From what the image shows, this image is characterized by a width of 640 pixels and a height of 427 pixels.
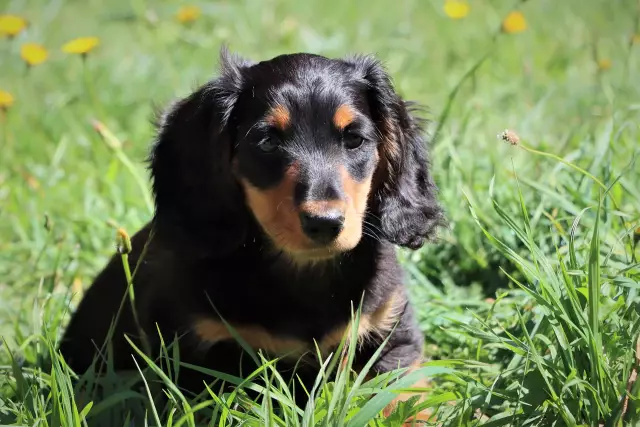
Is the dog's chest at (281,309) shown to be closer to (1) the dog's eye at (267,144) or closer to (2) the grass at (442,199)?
(2) the grass at (442,199)

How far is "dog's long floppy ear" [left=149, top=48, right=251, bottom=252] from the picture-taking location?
8.39ft

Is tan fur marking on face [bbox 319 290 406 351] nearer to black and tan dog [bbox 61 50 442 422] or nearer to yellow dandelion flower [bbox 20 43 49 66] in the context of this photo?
black and tan dog [bbox 61 50 442 422]

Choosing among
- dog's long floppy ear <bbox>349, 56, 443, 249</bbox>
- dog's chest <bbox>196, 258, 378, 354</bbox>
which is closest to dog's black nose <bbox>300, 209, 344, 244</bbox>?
dog's chest <bbox>196, 258, 378, 354</bbox>

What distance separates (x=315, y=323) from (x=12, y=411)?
87cm

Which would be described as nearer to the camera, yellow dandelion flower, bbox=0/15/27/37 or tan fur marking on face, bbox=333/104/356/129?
tan fur marking on face, bbox=333/104/356/129

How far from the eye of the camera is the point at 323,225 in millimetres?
2252

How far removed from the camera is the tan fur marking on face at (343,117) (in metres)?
2.52

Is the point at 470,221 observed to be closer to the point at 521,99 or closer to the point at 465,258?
the point at 465,258

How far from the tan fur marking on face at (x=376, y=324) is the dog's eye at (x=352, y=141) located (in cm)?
50

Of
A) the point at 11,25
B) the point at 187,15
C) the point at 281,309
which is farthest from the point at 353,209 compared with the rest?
the point at 187,15

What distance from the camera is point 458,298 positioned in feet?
10.7

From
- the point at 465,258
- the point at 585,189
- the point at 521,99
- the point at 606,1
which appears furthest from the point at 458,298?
the point at 606,1

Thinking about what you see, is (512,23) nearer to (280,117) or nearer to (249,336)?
(280,117)

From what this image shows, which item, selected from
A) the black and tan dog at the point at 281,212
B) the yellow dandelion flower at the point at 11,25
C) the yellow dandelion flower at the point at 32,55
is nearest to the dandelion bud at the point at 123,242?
the black and tan dog at the point at 281,212
